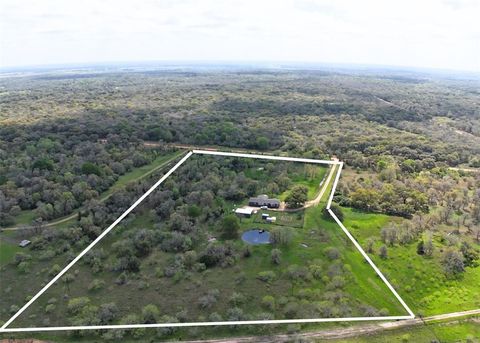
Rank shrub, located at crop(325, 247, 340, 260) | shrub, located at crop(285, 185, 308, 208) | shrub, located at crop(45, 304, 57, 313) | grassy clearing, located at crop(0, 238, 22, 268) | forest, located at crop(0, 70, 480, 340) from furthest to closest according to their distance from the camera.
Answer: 1. shrub, located at crop(285, 185, 308, 208)
2. grassy clearing, located at crop(0, 238, 22, 268)
3. shrub, located at crop(325, 247, 340, 260)
4. forest, located at crop(0, 70, 480, 340)
5. shrub, located at crop(45, 304, 57, 313)

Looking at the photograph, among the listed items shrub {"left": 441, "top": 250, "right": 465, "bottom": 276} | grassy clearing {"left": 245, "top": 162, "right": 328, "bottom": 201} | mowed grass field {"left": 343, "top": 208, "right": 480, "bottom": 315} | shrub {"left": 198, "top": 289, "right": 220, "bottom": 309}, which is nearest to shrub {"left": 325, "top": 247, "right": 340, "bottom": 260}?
mowed grass field {"left": 343, "top": 208, "right": 480, "bottom": 315}

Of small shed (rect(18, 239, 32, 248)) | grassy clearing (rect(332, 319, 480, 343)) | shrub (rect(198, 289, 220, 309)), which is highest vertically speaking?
small shed (rect(18, 239, 32, 248))

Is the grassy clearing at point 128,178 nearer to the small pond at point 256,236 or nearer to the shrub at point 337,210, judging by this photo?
the small pond at point 256,236

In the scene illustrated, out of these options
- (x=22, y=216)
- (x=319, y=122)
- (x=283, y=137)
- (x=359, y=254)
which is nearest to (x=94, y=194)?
(x=22, y=216)

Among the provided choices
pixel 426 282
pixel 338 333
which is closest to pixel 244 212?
pixel 338 333

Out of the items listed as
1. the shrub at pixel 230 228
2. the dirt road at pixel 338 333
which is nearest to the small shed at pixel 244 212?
the shrub at pixel 230 228

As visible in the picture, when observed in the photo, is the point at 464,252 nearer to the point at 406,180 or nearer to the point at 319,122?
the point at 406,180

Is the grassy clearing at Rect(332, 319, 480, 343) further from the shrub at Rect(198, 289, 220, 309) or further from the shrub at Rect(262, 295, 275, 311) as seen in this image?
the shrub at Rect(198, 289, 220, 309)
